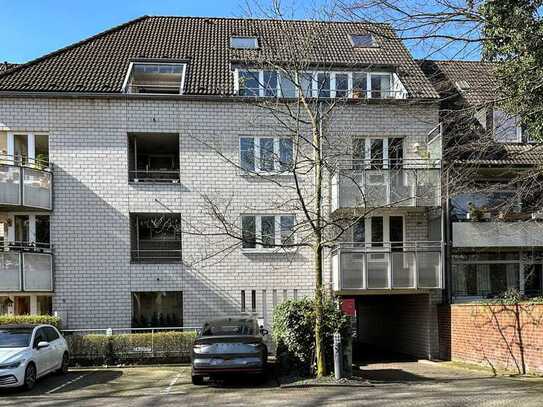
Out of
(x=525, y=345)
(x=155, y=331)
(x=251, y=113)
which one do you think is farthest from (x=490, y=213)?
(x=155, y=331)

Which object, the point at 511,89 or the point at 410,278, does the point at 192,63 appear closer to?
the point at 410,278

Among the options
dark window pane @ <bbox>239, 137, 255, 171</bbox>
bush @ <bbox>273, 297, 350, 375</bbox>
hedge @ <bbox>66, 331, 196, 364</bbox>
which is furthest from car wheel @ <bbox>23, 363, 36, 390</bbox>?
dark window pane @ <bbox>239, 137, 255, 171</bbox>

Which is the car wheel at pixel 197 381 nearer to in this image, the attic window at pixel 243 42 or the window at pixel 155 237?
the window at pixel 155 237

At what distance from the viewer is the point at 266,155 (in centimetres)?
1816

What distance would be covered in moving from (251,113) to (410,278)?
7.53m

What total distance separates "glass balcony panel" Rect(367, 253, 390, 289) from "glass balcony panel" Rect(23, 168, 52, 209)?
10.3m

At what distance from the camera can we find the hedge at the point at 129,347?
1792cm

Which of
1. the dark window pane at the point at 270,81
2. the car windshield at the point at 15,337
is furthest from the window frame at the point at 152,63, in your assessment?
the car windshield at the point at 15,337

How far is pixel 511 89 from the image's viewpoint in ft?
35.0

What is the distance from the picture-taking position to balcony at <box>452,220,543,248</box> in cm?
1959

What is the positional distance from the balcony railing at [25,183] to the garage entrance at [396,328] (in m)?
11.3

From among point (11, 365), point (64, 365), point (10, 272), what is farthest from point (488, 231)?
point (10, 272)

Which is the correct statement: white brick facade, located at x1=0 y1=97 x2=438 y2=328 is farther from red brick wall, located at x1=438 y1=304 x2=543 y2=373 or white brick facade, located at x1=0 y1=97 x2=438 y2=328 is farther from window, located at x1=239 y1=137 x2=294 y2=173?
red brick wall, located at x1=438 y1=304 x2=543 y2=373

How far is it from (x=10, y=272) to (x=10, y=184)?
267cm
